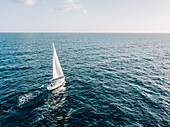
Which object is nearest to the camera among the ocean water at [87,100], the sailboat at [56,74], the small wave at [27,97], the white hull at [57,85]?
the ocean water at [87,100]

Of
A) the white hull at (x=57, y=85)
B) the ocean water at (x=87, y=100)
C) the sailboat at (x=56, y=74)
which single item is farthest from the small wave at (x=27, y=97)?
the sailboat at (x=56, y=74)

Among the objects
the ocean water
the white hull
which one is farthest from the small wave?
the white hull

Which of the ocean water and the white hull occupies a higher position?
the white hull

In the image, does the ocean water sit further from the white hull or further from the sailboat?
the sailboat

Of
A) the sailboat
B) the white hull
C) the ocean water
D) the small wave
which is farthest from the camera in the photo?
the sailboat

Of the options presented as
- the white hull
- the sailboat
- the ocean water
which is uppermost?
the sailboat

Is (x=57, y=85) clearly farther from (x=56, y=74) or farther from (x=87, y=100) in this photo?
(x=87, y=100)

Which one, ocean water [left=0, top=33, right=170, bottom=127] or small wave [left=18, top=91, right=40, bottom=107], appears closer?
ocean water [left=0, top=33, right=170, bottom=127]

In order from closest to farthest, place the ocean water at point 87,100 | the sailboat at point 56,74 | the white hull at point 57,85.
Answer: the ocean water at point 87,100, the white hull at point 57,85, the sailboat at point 56,74

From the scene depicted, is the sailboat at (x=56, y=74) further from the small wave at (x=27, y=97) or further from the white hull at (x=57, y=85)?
the small wave at (x=27, y=97)

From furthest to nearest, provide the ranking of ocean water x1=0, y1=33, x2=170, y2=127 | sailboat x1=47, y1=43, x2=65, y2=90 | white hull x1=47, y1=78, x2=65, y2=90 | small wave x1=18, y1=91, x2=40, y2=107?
sailboat x1=47, y1=43, x2=65, y2=90
white hull x1=47, y1=78, x2=65, y2=90
small wave x1=18, y1=91, x2=40, y2=107
ocean water x1=0, y1=33, x2=170, y2=127

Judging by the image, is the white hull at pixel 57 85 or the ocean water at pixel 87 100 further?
the white hull at pixel 57 85

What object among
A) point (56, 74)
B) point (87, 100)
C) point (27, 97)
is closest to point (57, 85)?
point (56, 74)
